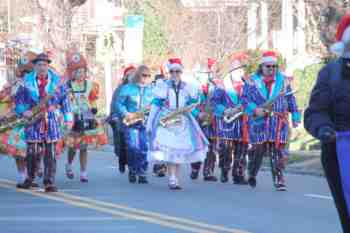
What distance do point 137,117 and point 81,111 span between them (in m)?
0.83

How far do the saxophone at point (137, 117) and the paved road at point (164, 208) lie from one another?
88 centimetres

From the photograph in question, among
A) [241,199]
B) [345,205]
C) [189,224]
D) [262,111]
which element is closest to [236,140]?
[262,111]

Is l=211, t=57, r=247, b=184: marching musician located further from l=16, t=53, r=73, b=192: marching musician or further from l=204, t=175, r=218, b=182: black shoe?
l=16, t=53, r=73, b=192: marching musician

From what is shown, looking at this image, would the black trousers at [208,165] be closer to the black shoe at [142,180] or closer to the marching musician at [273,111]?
the black shoe at [142,180]

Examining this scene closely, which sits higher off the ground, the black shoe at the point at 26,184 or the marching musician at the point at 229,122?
the marching musician at the point at 229,122

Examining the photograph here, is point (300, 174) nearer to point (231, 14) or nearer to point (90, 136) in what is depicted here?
point (90, 136)

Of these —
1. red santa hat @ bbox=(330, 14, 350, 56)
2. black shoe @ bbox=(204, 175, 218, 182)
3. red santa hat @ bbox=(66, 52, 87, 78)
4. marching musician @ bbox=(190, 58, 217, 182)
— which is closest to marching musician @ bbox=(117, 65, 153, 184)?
red santa hat @ bbox=(66, 52, 87, 78)

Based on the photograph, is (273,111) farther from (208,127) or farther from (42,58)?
(42,58)

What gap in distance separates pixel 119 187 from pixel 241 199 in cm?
236

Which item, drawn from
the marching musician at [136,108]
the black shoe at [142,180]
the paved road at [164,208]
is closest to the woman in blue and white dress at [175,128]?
the paved road at [164,208]

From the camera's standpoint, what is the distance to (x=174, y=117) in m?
15.9

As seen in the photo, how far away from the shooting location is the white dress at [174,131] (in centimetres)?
1585

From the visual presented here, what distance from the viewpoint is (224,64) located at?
28469mm

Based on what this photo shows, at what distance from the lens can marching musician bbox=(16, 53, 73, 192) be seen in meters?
14.9
